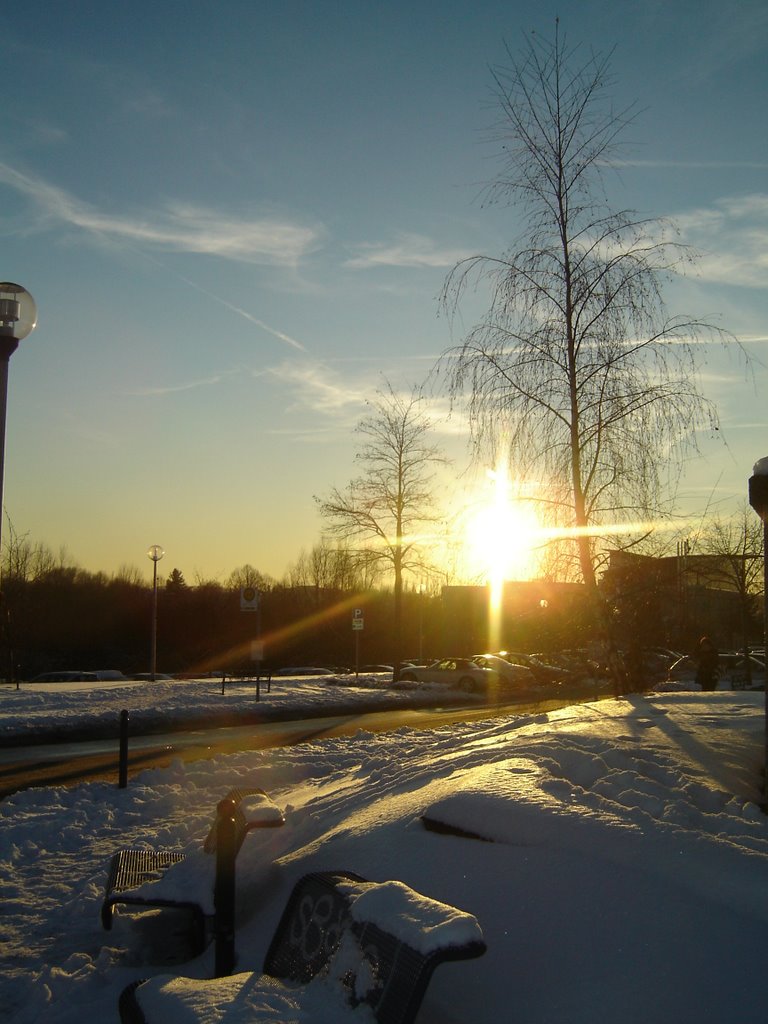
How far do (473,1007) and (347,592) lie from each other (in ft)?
245

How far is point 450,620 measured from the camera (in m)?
76.2

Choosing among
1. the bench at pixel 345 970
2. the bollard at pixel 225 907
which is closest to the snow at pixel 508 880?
the bench at pixel 345 970

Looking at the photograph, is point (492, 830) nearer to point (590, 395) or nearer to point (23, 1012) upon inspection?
point (23, 1012)

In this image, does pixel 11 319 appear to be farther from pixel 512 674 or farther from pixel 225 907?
pixel 512 674

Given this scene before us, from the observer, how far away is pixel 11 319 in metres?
7.27

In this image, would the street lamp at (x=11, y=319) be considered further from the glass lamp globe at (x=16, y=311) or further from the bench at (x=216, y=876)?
the bench at (x=216, y=876)

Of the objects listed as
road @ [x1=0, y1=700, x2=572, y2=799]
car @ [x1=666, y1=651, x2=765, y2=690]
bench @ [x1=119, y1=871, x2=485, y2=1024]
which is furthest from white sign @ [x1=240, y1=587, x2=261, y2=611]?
bench @ [x1=119, y1=871, x2=485, y2=1024]

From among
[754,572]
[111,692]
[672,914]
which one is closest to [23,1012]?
[672,914]

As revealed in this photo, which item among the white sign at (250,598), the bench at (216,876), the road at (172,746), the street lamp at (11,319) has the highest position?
the street lamp at (11,319)

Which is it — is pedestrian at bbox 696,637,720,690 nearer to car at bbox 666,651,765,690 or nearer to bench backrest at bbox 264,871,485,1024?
car at bbox 666,651,765,690

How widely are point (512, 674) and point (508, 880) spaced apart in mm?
30527

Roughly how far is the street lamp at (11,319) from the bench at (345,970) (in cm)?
489

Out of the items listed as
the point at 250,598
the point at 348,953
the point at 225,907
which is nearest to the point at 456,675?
the point at 250,598

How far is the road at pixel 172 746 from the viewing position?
42.5 feet
